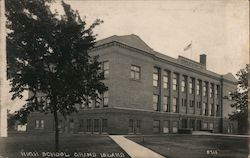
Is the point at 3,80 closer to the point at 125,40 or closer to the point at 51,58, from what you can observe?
the point at 51,58

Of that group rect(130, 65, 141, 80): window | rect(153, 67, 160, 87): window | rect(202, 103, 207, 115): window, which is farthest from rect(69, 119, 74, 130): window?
rect(202, 103, 207, 115): window

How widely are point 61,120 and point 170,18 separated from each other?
19.5m

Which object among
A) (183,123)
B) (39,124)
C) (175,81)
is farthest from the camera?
(183,123)

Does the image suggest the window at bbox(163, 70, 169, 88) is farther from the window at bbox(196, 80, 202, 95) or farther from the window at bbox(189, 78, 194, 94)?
the window at bbox(196, 80, 202, 95)

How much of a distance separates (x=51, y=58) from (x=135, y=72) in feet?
58.7

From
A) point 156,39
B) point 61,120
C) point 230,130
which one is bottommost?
point 230,130

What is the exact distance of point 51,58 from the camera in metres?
12.4

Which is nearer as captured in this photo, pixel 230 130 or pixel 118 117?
pixel 118 117

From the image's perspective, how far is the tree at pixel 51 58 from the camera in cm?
1227

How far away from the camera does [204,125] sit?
142ft

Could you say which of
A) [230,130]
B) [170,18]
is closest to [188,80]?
[230,130]

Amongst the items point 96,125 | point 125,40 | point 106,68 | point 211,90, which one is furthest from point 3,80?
point 211,90

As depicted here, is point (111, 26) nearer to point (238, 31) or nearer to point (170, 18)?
point (170, 18)

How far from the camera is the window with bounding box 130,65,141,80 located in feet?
96.9
